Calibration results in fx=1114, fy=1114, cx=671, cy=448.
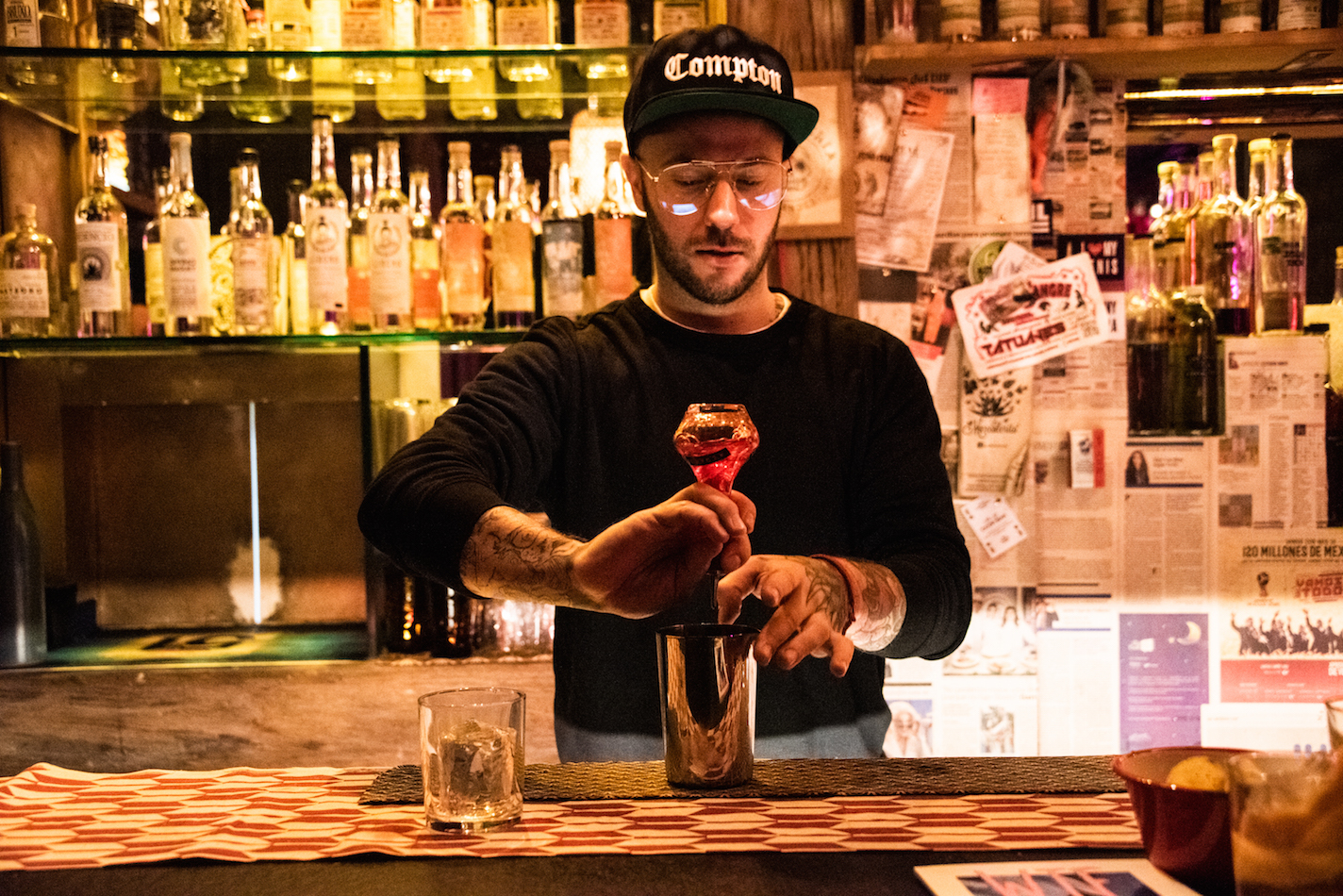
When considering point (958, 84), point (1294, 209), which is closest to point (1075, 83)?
point (958, 84)

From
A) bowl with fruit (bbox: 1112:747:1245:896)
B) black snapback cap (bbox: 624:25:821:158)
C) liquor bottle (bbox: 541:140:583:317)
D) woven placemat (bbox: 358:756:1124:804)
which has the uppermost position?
black snapback cap (bbox: 624:25:821:158)

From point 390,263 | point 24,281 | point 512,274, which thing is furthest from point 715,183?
point 24,281

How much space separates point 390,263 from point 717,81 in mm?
843

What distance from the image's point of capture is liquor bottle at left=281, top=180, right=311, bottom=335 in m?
2.21

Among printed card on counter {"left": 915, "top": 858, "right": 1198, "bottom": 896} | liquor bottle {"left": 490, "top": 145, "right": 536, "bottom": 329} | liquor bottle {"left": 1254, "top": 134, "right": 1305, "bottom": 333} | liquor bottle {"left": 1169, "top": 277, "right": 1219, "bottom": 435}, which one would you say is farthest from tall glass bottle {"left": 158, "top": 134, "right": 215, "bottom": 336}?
liquor bottle {"left": 1254, "top": 134, "right": 1305, "bottom": 333}

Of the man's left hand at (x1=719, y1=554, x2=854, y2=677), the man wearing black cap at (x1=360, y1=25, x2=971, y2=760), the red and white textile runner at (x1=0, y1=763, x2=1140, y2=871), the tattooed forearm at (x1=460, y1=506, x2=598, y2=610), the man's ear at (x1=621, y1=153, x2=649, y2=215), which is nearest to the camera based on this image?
the red and white textile runner at (x1=0, y1=763, x2=1140, y2=871)

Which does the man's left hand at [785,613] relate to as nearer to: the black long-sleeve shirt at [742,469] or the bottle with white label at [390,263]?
the black long-sleeve shirt at [742,469]

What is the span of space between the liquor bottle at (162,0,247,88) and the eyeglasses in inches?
40.3

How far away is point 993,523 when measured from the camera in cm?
218

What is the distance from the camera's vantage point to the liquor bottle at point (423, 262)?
214 cm

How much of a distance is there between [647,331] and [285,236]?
952 millimetres

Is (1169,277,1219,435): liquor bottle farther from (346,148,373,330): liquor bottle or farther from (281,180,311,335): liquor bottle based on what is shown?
(281,180,311,335): liquor bottle

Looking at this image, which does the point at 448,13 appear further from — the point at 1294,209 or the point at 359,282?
the point at 1294,209

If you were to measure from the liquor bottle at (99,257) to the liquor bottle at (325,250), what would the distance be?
Result: 368mm
